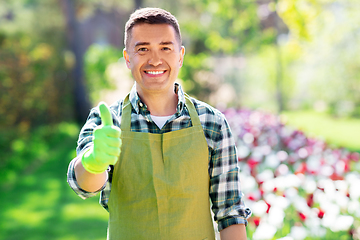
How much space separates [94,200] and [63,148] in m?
3.23

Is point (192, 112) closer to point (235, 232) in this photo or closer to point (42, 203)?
point (235, 232)

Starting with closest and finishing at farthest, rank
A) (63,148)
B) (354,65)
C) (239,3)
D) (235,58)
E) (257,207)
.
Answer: (257,207), (239,3), (63,148), (354,65), (235,58)

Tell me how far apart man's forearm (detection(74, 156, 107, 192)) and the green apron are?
0.13 meters

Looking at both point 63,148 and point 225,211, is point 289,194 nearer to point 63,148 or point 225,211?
point 225,211

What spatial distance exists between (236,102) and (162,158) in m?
10.3

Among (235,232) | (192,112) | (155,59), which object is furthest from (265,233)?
(155,59)

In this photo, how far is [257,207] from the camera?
2777 millimetres

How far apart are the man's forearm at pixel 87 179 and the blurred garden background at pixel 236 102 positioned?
151 cm

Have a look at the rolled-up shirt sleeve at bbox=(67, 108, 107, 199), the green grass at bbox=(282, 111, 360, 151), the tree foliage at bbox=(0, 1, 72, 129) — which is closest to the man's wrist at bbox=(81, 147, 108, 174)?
the rolled-up shirt sleeve at bbox=(67, 108, 107, 199)

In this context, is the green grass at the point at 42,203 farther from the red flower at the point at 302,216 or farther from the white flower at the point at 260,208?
the red flower at the point at 302,216

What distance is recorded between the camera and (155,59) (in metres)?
1.39

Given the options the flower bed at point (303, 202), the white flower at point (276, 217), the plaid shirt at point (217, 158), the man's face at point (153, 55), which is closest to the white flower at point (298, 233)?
the flower bed at point (303, 202)

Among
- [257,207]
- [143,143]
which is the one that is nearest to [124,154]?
[143,143]

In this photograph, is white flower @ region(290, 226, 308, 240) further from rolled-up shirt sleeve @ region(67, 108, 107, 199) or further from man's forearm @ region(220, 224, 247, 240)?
rolled-up shirt sleeve @ region(67, 108, 107, 199)
